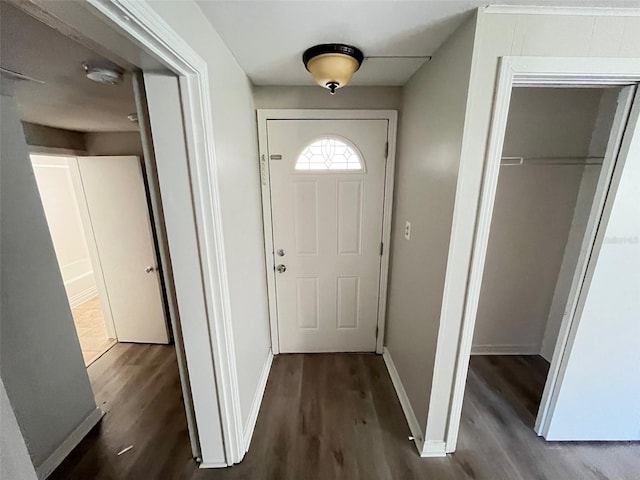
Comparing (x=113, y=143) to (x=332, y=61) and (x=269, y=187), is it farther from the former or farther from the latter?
(x=332, y=61)

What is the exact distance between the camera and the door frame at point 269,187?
6.59 feet

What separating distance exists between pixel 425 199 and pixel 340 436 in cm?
155

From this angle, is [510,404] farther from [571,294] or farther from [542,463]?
[571,294]

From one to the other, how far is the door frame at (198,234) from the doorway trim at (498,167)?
3.59ft

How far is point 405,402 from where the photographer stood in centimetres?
186

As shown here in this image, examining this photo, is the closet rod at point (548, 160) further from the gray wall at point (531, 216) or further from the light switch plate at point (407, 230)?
the light switch plate at point (407, 230)

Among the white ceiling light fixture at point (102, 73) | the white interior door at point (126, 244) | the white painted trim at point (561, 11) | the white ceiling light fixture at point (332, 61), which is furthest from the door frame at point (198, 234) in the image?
the white interior door at point (126, 244)

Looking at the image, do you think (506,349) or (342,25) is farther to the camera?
(506,349)

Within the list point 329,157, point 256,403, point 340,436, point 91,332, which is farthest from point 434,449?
point 91,332

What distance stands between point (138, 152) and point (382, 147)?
8.44ft

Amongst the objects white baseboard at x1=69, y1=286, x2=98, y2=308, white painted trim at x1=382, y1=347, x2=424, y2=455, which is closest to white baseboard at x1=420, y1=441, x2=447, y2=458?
white painted trim at x1=382, y1=347, x2=424, y2=455

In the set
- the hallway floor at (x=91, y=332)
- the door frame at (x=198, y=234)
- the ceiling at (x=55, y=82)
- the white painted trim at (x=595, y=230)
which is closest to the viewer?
the door frame at (x=198, y=234)

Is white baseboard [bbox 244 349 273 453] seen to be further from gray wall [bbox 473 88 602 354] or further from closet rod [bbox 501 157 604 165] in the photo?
closet rod [bbox 501 157 604 165]

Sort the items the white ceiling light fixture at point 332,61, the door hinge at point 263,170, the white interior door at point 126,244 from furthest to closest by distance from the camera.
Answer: the white interior door at point 126,244
the door hinge at point 263,170
the white ceiling light fixture at point 332,61
